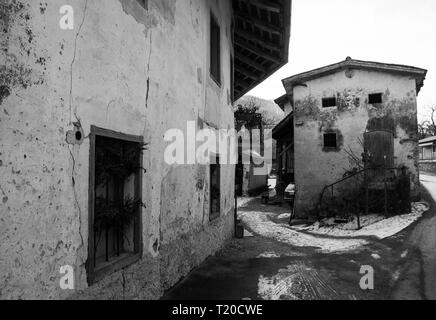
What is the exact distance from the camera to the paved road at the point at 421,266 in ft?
16.1

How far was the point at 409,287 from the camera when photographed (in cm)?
513

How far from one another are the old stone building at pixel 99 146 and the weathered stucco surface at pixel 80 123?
1cm

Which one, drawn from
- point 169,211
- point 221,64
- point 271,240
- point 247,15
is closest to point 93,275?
point 169,211

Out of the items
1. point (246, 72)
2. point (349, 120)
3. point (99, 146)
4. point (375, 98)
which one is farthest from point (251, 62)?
point (99, 146)

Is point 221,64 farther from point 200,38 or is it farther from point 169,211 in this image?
point 169,211

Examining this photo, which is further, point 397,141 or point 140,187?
point 397,141

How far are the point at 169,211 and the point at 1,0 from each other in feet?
10.9

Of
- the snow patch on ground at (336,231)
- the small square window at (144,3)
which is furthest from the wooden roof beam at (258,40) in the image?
the small square window at (144,3)

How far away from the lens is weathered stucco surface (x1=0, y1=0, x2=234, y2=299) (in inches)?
94.0

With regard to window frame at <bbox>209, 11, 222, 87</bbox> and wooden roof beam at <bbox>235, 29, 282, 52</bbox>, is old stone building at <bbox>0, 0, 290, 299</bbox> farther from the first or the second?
wooden roof beam at <bbox>235, 29, 282, 52</bbox>

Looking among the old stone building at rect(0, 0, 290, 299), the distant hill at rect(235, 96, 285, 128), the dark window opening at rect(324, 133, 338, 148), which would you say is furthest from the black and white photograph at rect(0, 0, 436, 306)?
the distant hill at rect(235, 96, 285, 128)

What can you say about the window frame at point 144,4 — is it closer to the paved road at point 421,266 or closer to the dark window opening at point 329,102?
the paved road at point 421,266

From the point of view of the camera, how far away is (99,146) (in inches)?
139

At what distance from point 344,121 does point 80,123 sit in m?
11.6
